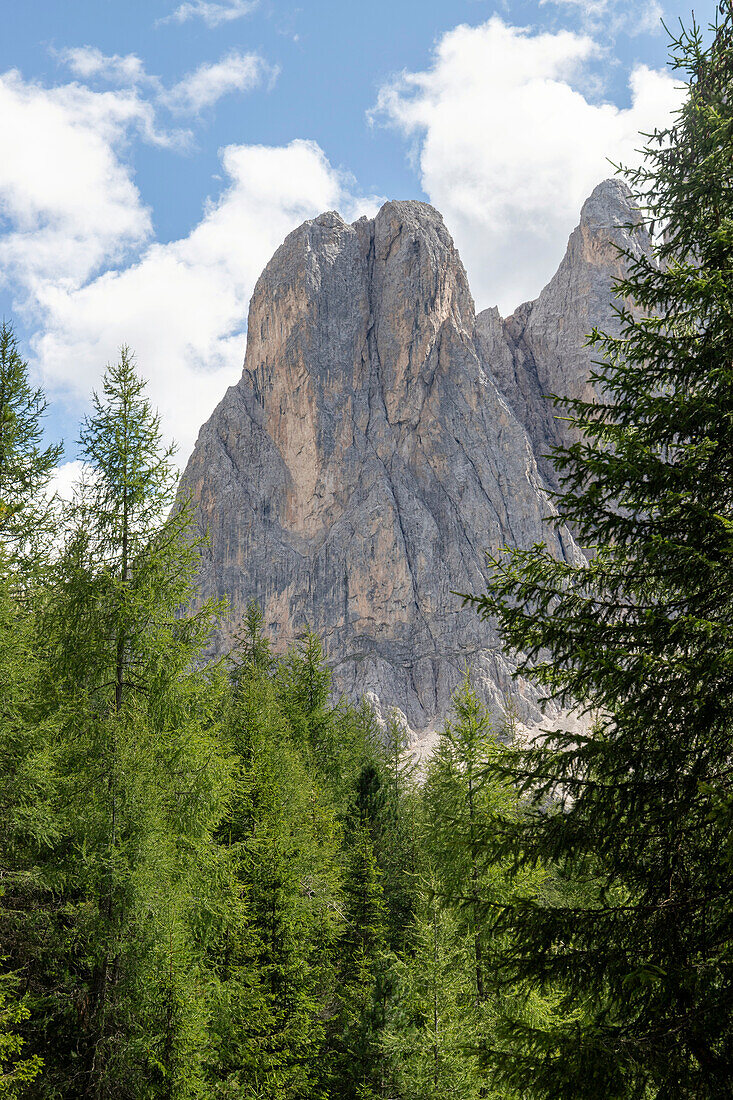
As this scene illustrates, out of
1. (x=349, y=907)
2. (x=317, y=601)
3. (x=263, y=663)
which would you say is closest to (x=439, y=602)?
(x=317, y=601)

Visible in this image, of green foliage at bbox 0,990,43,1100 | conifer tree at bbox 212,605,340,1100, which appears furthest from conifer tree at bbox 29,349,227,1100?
conifer tree at bbox 212,605,340,1100

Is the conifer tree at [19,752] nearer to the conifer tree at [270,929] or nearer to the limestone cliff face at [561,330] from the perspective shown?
the conifer tree at [270,929]

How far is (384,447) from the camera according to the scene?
114 meters

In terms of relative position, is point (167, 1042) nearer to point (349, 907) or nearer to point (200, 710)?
point (200, 710)

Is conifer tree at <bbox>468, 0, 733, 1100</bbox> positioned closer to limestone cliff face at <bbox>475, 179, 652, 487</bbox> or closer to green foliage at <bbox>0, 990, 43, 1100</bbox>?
green foliage at <bbox>0, 990, 43, 1100</bbox>

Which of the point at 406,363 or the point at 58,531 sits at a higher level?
the point at 406,363

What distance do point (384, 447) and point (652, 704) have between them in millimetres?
110765

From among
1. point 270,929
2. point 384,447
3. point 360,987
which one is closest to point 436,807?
point 270,929

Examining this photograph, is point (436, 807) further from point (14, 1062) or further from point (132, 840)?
point (14, 1062)

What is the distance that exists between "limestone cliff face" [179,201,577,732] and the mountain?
0.25 metres

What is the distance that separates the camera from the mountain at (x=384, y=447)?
103625 mm

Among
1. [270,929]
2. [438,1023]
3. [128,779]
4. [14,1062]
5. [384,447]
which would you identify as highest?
[384,447]

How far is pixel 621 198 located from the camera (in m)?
126

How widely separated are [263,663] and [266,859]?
1158cm
